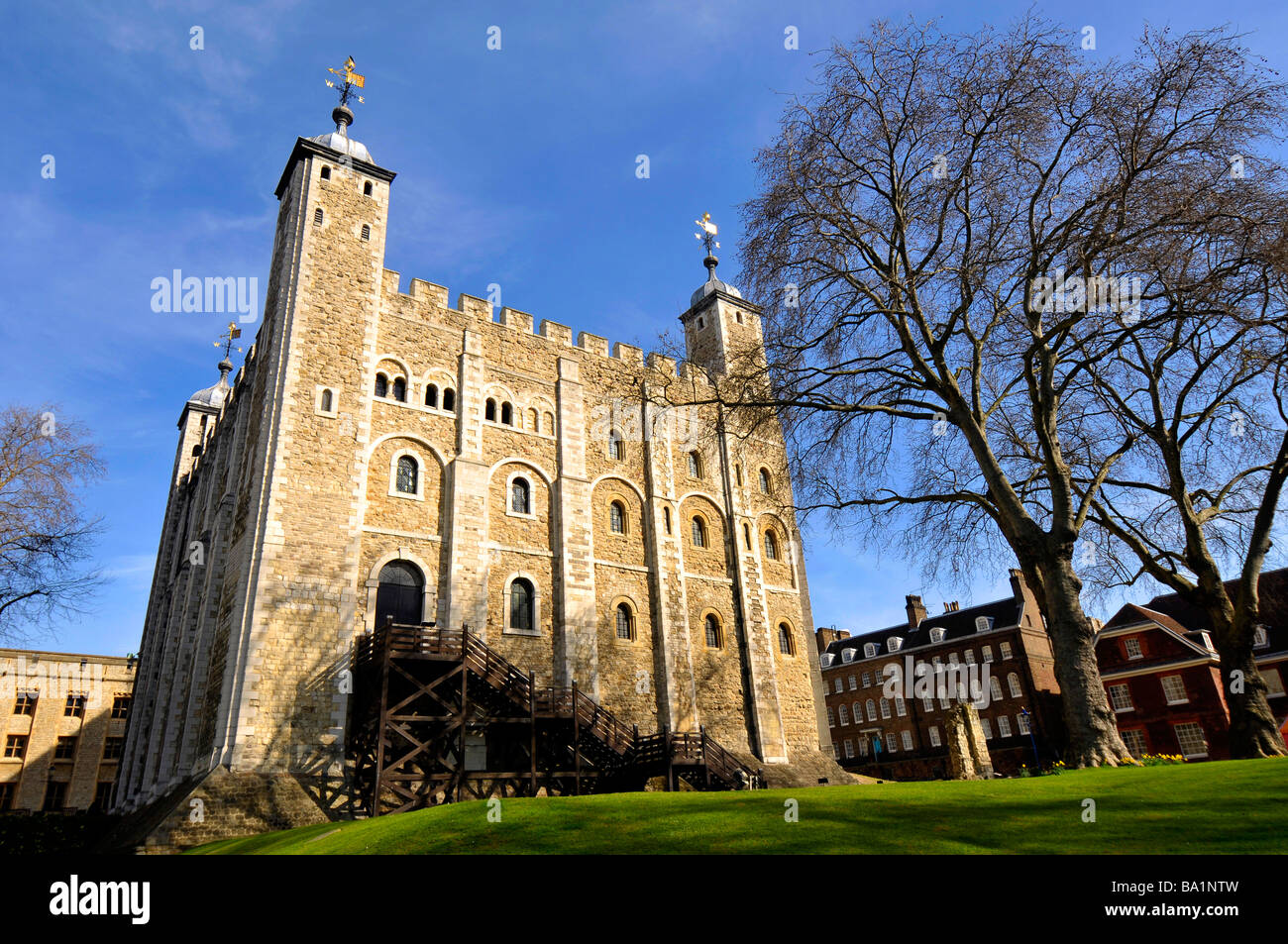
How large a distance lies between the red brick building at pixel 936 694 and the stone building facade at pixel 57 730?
43055 millimetres

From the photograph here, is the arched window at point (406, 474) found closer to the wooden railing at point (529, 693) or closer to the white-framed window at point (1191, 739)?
the wooden railing at point (529, 693)

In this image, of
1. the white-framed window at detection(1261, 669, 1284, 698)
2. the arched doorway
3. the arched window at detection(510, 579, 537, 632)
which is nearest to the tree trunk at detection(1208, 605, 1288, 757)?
the arched window at detection(510, 579, 537, 632)

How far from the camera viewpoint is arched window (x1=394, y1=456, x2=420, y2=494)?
72.0ft

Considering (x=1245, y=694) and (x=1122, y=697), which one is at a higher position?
(x=1122, y=697)

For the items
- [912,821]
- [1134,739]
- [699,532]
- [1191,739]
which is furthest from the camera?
[1134,739]

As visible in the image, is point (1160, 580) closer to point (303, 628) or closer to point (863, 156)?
point (863, 156)

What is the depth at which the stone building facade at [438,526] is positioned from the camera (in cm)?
1891

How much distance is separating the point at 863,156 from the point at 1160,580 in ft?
33.8

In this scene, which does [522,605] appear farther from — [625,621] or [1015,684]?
[1015,684]

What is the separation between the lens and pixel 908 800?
9.77m

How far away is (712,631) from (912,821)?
1839cm

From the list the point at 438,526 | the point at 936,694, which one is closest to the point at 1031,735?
Result: the point at 936,694

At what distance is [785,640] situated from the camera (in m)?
28.4
